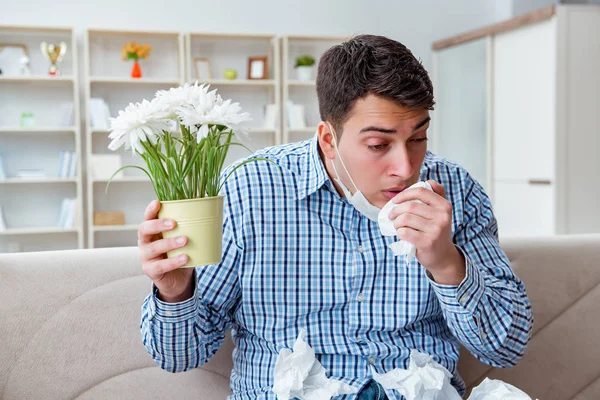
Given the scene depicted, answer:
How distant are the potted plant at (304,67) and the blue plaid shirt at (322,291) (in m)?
4.58

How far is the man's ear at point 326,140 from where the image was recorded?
4.57 ft

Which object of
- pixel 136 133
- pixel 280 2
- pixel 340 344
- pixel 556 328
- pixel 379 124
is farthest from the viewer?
pixel 280 2

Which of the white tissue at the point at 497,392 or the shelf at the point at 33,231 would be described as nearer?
the white tissue at the point at 497,392

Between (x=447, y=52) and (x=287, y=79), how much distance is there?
1.42 m

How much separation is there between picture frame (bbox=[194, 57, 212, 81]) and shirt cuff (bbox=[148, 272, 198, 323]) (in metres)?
4.70

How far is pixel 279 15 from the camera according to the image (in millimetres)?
6066

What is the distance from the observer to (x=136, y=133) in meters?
1.03

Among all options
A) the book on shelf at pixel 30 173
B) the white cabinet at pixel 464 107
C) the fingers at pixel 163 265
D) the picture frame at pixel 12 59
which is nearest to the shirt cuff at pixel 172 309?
the fingers at pixel 163 265

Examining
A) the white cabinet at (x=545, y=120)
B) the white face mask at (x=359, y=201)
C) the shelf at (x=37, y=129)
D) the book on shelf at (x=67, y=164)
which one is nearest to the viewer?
the white face mask at (x=359, y=201)

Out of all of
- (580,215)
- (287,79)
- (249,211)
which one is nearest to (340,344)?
(249,211)

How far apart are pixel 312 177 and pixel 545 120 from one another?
3.64 meters

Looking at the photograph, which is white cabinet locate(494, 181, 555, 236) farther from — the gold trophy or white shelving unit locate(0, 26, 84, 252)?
the gold trophy

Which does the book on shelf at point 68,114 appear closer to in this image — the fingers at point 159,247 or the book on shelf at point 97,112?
the book on shelf at point 97,112

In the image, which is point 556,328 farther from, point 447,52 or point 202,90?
point 447,52
